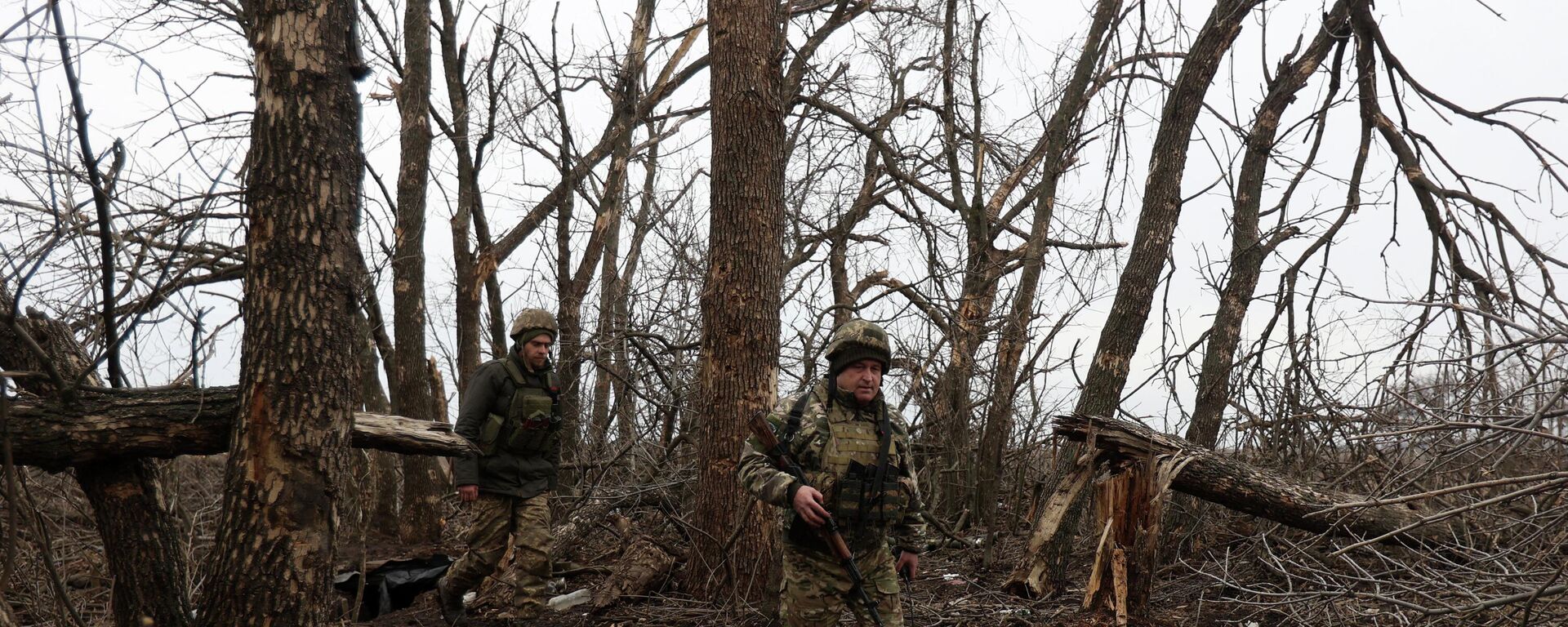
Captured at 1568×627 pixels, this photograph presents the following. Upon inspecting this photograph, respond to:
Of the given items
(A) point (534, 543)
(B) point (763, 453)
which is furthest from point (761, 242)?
(A) point (534, 543)

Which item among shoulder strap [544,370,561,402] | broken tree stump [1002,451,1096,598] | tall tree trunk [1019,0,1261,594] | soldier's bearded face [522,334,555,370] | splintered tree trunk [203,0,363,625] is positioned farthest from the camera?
tall tree trunk [1019,0,1261,594]

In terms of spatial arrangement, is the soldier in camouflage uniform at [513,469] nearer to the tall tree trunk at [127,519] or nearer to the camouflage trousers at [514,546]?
the camouflage trousers at [514,546]

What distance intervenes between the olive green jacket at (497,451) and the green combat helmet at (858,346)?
98.8 inches

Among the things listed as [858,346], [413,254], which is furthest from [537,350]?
[413,254]

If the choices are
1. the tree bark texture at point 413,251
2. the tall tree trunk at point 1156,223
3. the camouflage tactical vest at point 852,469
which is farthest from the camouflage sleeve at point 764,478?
the tree bark texture at point 413,251

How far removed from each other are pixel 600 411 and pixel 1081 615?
6453mm

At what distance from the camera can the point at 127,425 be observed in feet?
12.9

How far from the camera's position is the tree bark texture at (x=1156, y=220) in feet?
21.5

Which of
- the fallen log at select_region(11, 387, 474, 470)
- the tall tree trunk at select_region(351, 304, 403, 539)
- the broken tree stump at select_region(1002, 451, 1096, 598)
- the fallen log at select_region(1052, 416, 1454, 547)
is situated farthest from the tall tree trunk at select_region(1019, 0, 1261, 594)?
the tall tree trunk at select_region(351, 304, 403, 539)

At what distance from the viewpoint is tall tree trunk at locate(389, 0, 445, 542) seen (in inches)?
364

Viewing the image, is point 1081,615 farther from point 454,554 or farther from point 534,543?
point 454,554

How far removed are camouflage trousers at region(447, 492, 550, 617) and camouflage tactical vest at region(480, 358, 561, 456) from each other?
310 millimetres

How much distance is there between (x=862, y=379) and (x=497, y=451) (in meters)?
2.76

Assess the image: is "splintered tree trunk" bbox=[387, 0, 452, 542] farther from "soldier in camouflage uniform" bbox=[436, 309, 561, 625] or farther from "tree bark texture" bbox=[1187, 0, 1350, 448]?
"tree bark texture" bbox=[1187, 0, 1350, 448]
